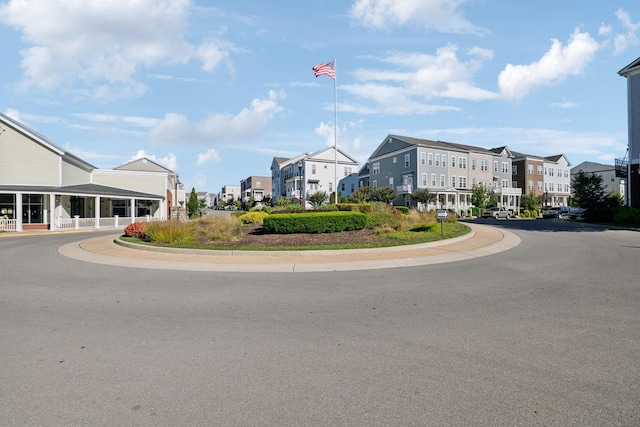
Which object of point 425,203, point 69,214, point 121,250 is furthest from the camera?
point 425,203

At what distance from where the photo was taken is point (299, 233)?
1680 cm

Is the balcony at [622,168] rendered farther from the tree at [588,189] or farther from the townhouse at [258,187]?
the townhouse at [258,187]

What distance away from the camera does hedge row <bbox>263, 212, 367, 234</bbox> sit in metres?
16.3

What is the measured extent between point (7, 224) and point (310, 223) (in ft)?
82.2

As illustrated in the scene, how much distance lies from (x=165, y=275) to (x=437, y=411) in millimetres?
8066

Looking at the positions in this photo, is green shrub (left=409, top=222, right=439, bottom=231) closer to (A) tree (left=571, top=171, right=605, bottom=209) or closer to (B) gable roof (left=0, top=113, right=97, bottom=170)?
(A) tree (left=571, top=171, right=605, bottom=209)

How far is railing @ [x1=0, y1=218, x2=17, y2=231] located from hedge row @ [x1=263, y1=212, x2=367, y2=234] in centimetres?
2254

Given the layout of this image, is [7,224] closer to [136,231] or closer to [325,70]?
[136,231]

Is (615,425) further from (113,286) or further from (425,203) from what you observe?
(425,203)

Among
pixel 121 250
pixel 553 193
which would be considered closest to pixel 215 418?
pixel 121 250

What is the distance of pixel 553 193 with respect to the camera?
64.9m

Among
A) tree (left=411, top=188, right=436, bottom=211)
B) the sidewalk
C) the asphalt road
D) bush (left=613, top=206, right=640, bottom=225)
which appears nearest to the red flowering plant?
the sidewalk

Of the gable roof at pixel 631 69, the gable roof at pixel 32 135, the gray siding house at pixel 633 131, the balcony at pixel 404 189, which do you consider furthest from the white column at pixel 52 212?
the gable roof at pixel 631 69

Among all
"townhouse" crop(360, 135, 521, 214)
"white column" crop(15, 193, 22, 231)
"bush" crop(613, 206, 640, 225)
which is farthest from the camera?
"townhouse" crop(360, 135, 521, 214)
